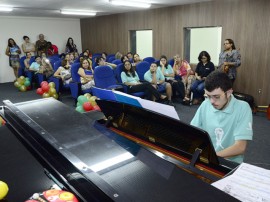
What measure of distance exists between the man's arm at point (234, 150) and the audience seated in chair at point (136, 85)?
3.64 meters

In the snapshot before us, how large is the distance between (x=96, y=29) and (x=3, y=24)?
348 centimetres

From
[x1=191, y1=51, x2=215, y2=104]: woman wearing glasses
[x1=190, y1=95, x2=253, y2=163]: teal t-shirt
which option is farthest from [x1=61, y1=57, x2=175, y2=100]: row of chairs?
[x1=190, y1=95, x2=253, y2=163]: teal t-shirt

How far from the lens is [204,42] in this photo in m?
8.14

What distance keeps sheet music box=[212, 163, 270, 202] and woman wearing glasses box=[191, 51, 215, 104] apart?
15.1ft

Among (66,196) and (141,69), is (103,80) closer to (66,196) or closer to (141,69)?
(141,69)

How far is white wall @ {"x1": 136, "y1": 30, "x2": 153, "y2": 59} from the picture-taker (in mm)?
9609

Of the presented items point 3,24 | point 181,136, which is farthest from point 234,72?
Answer: point 3,24

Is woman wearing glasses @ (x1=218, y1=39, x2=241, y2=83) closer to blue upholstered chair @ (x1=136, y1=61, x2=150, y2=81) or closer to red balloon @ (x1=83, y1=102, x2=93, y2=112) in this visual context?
blue upholstered chair @ (x1=136, y1=61, x2=150, y2=81)

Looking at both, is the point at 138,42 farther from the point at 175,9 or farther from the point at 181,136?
the point at 181,136

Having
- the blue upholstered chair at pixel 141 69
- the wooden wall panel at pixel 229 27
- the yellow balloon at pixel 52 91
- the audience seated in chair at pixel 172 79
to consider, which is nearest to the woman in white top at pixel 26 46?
the wooden wall panel at pixel 229 27

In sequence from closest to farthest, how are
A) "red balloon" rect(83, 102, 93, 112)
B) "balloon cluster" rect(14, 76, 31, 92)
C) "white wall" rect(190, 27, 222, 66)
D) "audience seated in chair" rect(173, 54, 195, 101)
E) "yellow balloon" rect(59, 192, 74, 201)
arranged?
"yellow balloon" rect(59, 192, 74, 201) < "red balloon" rect(83, 102, 93, 112) < "audience seated in chair" rect(173, 54, 195, 101) < "balloon cluster" rect(14, 76, 31, 92) < "white wall" rect(190, 27, 222, 66)

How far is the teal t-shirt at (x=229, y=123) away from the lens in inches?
63.4

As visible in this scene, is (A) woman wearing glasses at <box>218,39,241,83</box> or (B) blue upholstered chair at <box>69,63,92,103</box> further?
(B) blue upholstered chair at <box>69,63,92,103</box>

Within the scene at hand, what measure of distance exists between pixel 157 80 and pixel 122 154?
4.50 meters
